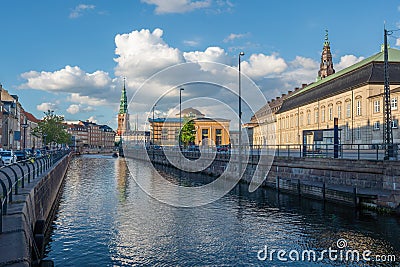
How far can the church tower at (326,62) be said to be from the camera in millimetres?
119744

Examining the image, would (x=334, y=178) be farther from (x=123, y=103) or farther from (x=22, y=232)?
(x=123, y=103)

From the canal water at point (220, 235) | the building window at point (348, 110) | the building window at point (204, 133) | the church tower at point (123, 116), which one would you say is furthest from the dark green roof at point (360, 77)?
the church tower at point (123, 116)

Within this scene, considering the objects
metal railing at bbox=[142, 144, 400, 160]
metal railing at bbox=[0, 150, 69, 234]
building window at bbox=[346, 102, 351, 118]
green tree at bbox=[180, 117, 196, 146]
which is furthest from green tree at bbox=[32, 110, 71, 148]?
metal railing at bbox=[0, 150, 69, 234]

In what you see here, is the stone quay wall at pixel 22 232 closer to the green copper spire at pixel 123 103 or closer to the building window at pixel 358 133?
the building window at pixel 358 133

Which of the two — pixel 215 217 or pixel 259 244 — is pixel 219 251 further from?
pixel 215 217

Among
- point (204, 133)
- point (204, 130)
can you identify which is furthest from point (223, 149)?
point (204, 130)

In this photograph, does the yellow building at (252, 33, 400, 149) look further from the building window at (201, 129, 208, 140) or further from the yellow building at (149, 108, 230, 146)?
the building window at (201, 129, 208, 140)

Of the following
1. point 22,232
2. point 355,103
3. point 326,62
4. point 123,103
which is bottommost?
point 22,232

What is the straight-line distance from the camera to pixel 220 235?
16406 mm

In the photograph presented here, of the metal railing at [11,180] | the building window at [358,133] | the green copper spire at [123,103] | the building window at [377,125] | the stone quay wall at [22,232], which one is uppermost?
the green copper spire at [123,103]

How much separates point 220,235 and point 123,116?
176 metres

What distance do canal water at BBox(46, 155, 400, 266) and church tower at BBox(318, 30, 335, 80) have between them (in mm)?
102672

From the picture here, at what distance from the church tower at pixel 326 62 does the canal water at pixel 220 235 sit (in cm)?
10267

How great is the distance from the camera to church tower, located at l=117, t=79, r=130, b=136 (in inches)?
7269
